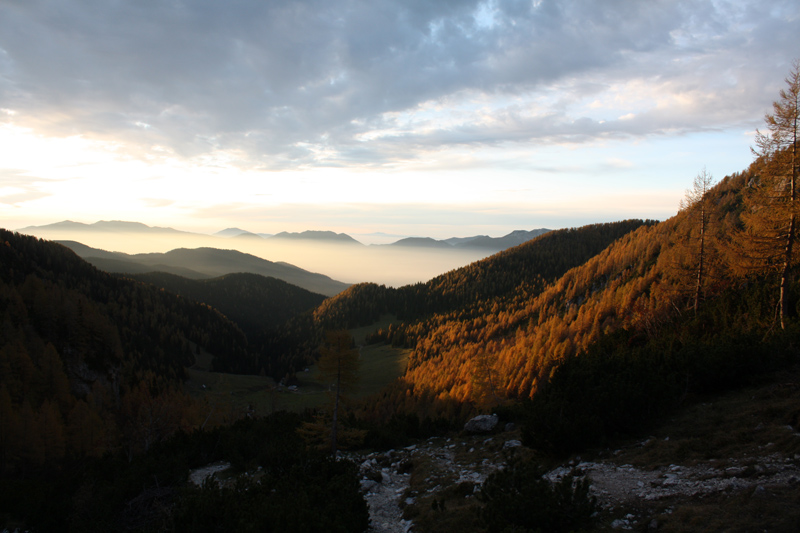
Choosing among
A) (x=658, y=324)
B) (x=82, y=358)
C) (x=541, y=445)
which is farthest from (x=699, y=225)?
(x=82, y=358)

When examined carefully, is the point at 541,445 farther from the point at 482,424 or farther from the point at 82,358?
the point at 82,358

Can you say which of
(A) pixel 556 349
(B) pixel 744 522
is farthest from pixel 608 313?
(B) pixel 744 522

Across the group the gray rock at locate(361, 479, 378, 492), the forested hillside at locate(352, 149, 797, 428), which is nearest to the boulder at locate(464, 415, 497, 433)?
the forested hillside at locate(352, 149, 797, 428)

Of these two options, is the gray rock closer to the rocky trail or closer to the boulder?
the rocky trail

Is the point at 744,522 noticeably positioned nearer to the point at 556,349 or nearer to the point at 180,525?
the point at 180,525

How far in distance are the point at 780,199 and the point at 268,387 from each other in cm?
15848

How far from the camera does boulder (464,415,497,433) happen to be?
29234mm

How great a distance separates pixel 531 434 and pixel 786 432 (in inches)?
404

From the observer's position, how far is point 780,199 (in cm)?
2586

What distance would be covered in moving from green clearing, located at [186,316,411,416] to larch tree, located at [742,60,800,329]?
4088 inches

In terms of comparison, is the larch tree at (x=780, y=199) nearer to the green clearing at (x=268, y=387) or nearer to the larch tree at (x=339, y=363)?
the larch tree at (x=339, y=363)

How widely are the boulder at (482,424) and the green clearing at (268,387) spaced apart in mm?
90343

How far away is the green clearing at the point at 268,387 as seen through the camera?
12731 cm

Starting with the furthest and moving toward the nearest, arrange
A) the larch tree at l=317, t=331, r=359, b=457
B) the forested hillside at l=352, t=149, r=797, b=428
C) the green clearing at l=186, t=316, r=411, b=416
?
the green clearing at l=186, t=316, r=411, b=416
the larch tree at l=317, t=331, r=359, b=457
the forested hillside at l=352, t=149, r=797, b=428
